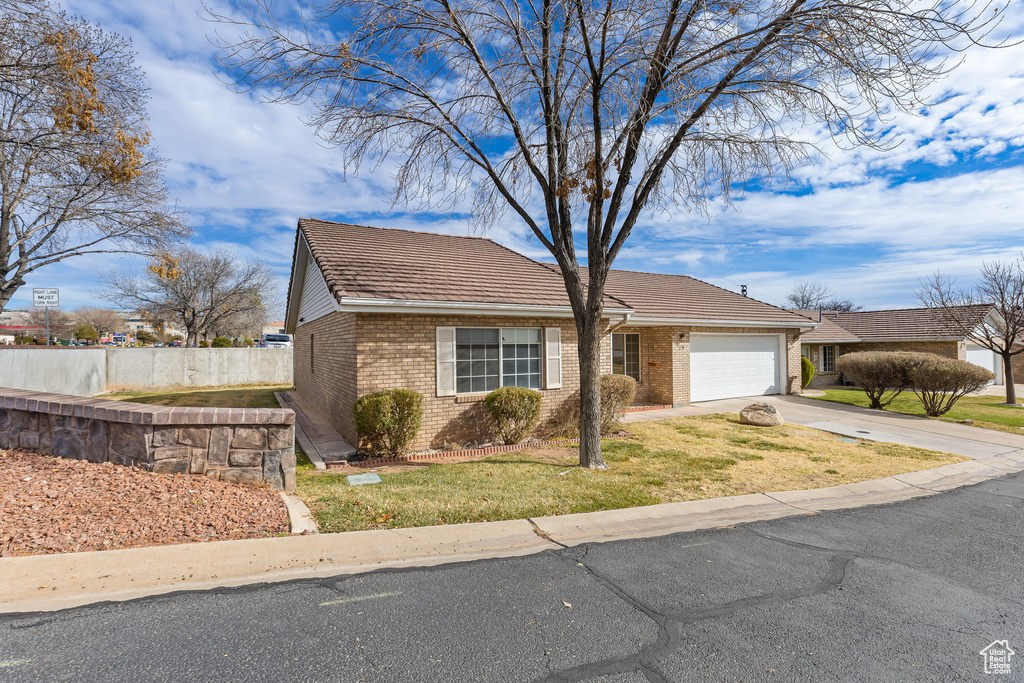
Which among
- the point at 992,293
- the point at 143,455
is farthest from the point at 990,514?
the point at 992,293

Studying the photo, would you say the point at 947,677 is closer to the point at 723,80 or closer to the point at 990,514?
the point at 990,514

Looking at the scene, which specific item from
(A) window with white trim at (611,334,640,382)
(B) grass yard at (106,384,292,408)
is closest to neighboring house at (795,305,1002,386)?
(A) window with white trim at (611,334,640,382)

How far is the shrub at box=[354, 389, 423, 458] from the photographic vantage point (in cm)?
818

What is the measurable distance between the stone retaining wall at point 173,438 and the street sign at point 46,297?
49.7 feet

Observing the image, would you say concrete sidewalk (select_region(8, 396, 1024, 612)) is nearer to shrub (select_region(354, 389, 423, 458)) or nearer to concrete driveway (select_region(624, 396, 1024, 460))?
concrete driveway (select_region(624, 396, 1024, 460))

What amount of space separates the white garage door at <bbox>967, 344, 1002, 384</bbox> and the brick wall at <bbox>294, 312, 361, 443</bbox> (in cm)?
3017

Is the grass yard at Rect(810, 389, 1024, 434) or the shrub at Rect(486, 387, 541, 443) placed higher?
the shrub at Rect(486, 387, 541, 443)

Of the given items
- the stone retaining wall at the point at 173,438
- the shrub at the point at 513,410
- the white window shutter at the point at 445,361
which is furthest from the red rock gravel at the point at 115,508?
the shrub at the point at 513,410

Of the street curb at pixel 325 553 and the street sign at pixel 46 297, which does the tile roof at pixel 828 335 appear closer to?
the street curb at pixel 325 553

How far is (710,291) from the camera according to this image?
762 inches

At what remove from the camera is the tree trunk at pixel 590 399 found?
7.52 meters

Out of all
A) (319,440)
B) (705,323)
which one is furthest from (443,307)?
(705,323)

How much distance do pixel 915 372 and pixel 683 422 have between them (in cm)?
787

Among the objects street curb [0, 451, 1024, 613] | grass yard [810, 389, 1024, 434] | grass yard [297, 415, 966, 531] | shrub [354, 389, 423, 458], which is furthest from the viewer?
grass yard [810, 389, 1024, 434]
